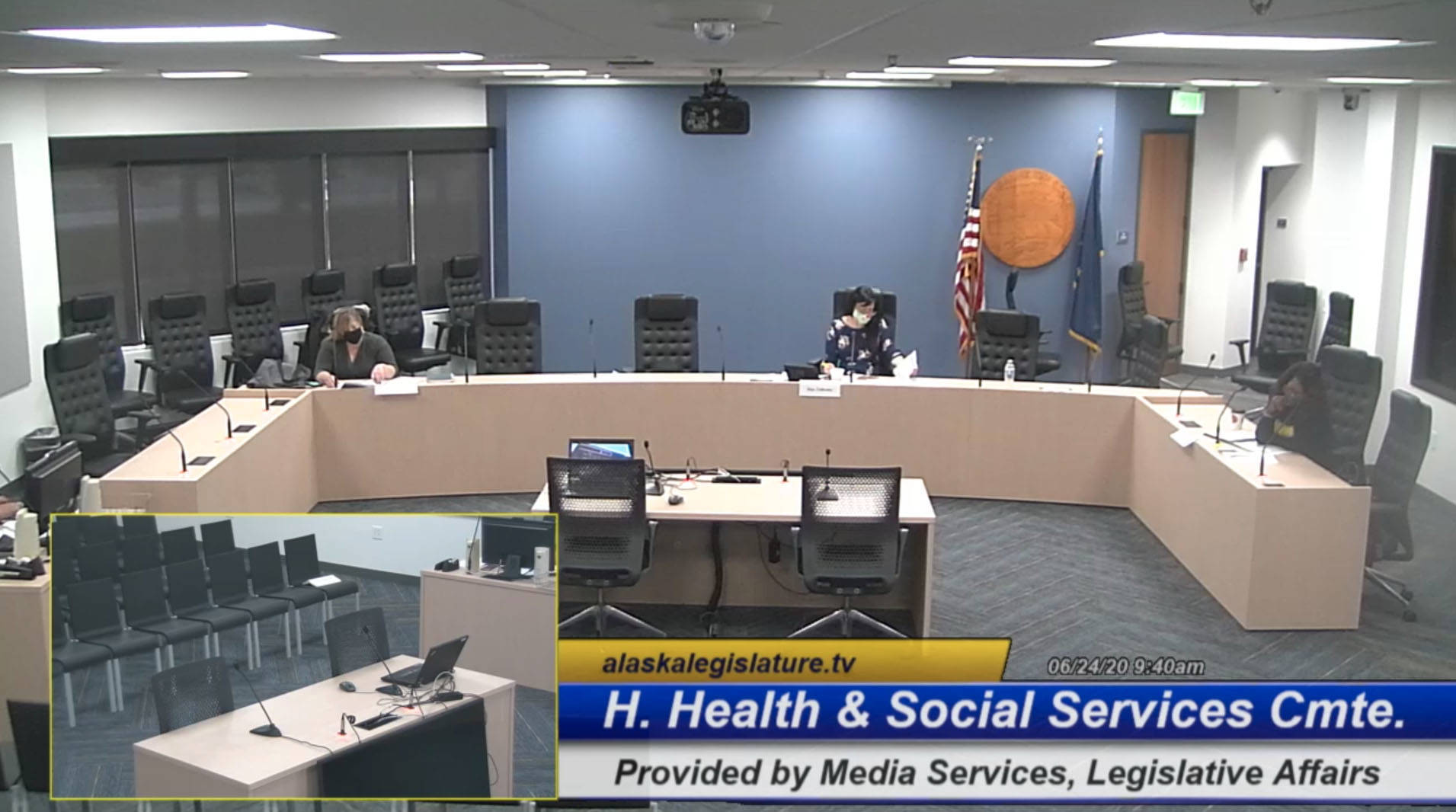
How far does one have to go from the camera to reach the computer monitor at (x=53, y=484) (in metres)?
6.02

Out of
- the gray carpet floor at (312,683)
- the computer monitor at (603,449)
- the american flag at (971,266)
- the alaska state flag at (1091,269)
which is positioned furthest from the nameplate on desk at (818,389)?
the gray carpet floor at (312,683)

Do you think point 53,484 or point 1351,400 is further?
point 1351,400

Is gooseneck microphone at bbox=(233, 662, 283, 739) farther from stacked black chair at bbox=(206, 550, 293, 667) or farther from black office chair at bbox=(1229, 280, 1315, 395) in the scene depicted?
black office chair at bbox=(1229, 280, 1315, 395)

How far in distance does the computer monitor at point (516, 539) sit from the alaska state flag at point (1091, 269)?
944 cm

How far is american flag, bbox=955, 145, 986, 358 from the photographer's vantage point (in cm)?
1234

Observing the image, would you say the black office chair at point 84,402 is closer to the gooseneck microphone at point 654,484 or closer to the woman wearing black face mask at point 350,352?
the woman wearing black face mask at point 350,352

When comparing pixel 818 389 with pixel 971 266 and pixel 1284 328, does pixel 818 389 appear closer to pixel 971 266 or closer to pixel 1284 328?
pixel 971 266

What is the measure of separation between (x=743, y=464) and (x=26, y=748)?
5.26 meters

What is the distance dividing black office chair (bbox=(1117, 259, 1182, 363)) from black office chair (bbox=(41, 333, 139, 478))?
8.03 meters

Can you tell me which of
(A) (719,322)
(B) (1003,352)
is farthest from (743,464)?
(A) (719,322)

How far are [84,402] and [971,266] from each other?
23.4 feet

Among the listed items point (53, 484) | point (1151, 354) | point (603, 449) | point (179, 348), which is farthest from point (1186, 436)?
point (179, 348)

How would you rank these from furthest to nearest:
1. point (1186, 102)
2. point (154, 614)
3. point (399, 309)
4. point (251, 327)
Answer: point (1186, 102), point (399, 309), point (251, 327), point (154, 614)

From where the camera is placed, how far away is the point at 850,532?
6527mm
